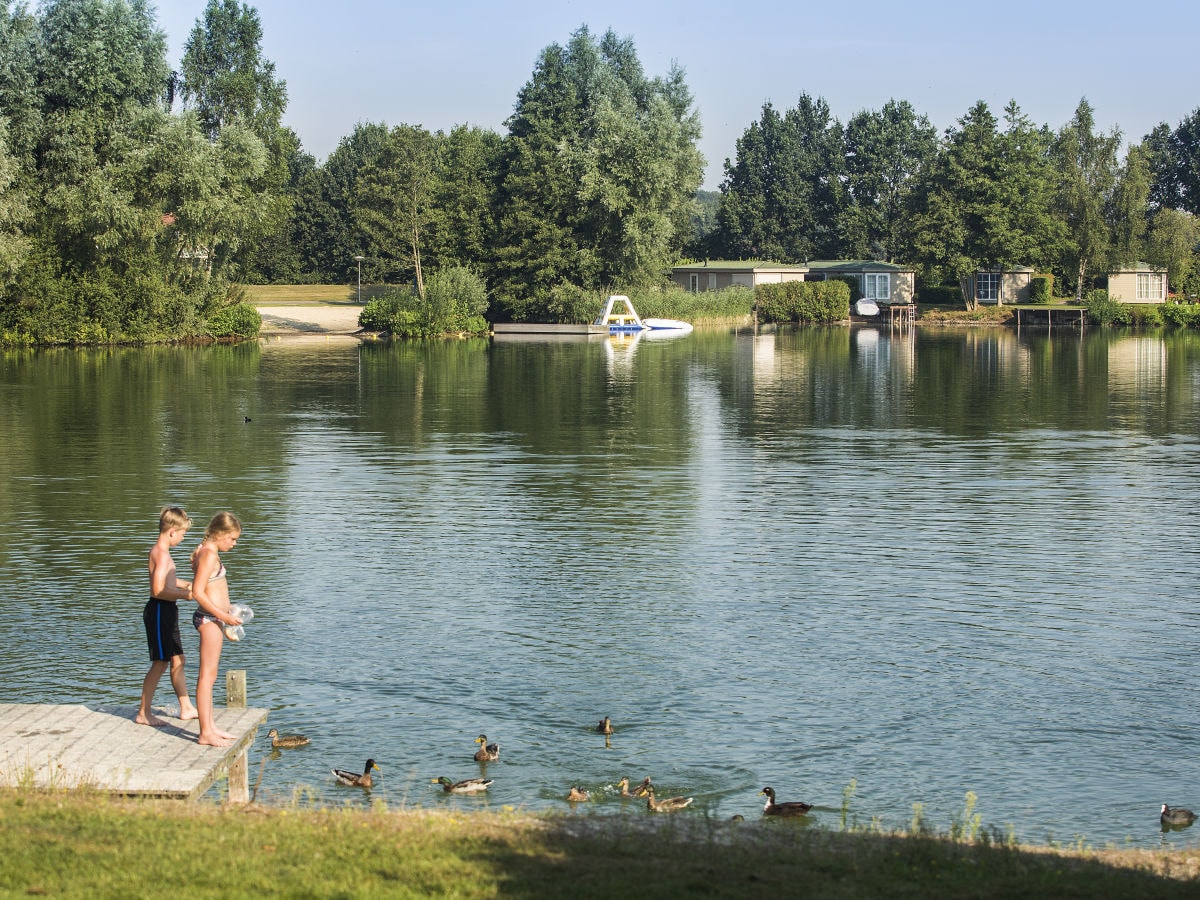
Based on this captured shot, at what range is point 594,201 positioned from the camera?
93000 millimetres

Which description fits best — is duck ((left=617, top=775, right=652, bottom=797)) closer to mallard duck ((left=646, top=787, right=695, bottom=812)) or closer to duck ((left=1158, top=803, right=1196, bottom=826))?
mallard duck ((left=646, top=787, right=695, bottom=812))

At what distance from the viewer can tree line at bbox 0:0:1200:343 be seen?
215ft

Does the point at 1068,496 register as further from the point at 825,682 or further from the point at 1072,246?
the point at 1072,246

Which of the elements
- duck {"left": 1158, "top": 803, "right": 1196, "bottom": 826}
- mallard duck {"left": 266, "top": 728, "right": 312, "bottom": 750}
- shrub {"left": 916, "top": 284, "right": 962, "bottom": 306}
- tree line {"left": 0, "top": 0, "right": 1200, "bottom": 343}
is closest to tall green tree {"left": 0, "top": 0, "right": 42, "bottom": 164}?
tree line {"left": 0, "top": 0, "right": 1200, "bottom": 343}

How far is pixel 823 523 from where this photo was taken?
2428cm

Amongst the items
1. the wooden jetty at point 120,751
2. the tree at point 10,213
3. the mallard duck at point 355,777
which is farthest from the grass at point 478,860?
the tree at point 10,213

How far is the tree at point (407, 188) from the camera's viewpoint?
10212cm

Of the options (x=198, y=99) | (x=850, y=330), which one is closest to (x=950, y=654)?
(x=198, y=99)

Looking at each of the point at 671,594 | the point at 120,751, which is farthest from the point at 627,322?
the point at 120,751

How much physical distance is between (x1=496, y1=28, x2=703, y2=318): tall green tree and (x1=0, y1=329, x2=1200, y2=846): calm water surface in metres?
51.7

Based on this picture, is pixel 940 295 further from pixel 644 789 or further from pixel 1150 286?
pixel 644 789

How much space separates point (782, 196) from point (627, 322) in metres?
52.5

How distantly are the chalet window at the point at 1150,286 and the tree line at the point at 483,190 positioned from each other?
1337mm

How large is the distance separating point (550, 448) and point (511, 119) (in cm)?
7886
